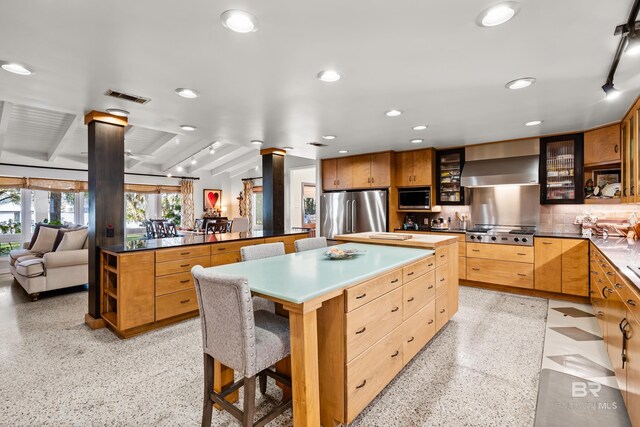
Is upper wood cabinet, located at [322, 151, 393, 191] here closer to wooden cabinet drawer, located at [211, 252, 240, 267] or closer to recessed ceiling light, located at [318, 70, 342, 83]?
wooden cabinet drawer, located at [211, 252, 240, 267]

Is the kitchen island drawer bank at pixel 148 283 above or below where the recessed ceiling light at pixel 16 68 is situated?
below

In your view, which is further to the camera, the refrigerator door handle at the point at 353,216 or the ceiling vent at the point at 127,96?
the refrigerator door handle at the point at 353,216

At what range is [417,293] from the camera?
2490 mm

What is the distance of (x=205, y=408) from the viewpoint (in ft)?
5.47

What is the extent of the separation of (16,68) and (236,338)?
2509 millimetres

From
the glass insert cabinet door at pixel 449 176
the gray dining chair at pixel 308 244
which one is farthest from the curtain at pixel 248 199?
the gray dining chair at pixel 308 244

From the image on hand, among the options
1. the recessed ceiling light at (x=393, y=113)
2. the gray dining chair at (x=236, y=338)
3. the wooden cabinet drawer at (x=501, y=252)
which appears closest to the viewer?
the gray dining chair at (x=236, y=338)

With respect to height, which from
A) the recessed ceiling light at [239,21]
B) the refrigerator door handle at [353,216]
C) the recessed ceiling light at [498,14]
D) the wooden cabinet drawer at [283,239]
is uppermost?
the recessed ceiling light at [239,21]

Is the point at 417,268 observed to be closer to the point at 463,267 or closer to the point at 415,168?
the point at 463,267

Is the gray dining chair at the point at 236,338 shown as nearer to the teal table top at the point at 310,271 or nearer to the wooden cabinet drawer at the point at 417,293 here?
the teal table top at the point at 310,271

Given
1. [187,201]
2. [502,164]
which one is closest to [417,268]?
[502,164]

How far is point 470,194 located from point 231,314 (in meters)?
4.86

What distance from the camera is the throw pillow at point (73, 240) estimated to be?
4617 mm

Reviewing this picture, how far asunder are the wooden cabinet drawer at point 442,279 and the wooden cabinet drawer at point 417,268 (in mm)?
197
